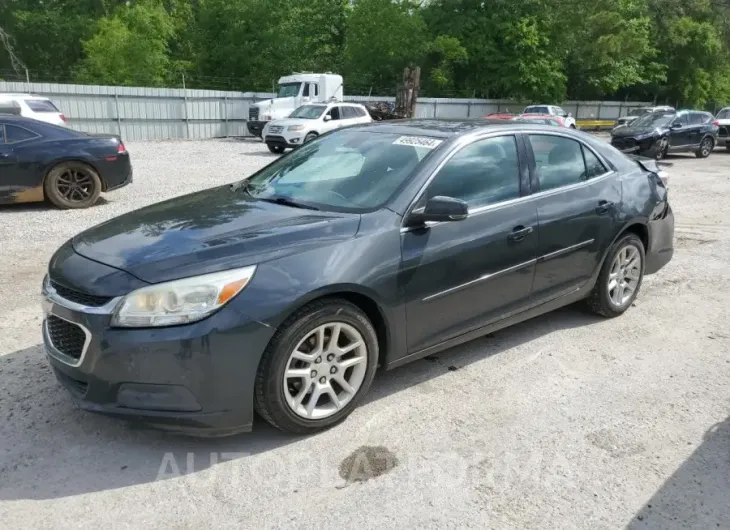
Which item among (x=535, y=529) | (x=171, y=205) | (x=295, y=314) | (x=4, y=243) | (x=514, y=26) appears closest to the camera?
(x=535, y=529)

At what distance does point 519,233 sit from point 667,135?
1787 cm

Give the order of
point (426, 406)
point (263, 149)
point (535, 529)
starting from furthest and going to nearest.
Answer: point (263, 149) → point (426, 406) → point (535, 529)

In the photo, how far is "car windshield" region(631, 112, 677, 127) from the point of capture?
19383 millimetres

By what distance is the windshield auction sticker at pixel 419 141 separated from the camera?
397 cm

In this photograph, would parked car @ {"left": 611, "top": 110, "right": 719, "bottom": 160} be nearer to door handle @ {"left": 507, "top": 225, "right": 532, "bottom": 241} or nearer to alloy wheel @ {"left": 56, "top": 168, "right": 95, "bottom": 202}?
alloy wheel @ {"left": 56, "top": 168, "right": 95, "bottom": 202}

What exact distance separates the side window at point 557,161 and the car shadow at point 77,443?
1.66 metres

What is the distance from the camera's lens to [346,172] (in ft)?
13.3

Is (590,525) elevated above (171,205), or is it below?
below

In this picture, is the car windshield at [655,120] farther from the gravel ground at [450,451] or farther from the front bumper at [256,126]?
the gravel ground at [450,451]

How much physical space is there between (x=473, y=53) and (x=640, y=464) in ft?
134

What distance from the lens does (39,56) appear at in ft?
136

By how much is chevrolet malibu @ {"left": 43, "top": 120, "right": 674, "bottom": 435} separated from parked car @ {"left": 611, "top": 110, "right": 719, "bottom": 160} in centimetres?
1535

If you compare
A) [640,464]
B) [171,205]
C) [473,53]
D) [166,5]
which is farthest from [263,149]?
[166,5]

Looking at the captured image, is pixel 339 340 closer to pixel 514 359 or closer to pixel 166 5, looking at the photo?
pixel 514 359
